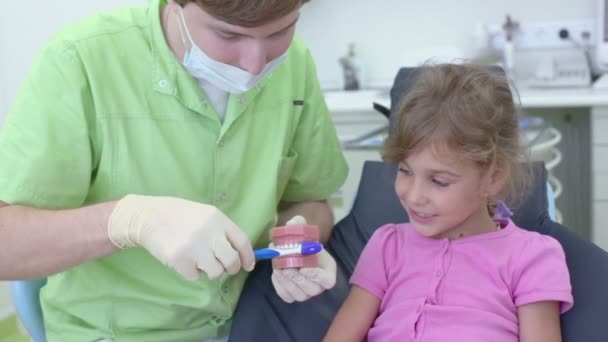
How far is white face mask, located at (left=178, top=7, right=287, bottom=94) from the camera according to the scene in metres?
1.30

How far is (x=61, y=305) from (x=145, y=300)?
0.58 ft

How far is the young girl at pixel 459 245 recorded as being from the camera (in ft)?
4.27

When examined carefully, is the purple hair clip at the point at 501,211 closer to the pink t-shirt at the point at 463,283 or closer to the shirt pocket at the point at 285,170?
the pink t-shirt at the point at 463,283

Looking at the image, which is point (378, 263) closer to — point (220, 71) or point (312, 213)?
point (312, 213)

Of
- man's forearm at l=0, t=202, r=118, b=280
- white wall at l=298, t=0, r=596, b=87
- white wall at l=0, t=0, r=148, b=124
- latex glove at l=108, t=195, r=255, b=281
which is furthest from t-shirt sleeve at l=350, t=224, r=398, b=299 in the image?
white wall at l=0, t=0, r=148, b=124

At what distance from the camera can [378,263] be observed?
4.74ft

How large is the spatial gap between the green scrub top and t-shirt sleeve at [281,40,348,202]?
0.07 m

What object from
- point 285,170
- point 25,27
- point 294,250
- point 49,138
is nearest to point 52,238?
point 49,138

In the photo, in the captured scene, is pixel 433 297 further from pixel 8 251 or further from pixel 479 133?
pixel 8 251

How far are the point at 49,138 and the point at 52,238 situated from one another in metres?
0.18

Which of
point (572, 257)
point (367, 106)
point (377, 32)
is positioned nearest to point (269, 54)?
→ point (572, 257)

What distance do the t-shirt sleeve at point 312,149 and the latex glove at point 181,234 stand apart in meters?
0.44

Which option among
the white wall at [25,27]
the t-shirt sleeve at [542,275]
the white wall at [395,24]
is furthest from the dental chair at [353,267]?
the white wall at [25,27]

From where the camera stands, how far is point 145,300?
4.53 feet
